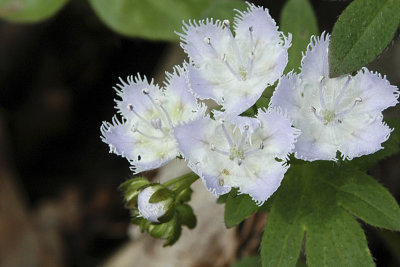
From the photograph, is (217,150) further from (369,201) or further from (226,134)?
(369,201)

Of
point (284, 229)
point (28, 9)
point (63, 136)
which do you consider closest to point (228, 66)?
point (284, 229)

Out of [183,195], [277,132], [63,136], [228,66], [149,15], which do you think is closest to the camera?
[277,132]

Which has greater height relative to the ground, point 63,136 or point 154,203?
point 154,203

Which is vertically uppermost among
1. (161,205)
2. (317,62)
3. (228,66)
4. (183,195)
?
(317,62)

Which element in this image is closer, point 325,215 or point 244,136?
point 244,136

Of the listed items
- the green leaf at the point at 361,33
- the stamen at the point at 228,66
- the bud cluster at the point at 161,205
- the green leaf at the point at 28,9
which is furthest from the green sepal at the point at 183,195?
the green leaf at the point at 28,9

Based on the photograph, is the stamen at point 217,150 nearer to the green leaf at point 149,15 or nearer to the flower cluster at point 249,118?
the flower cluster at point 249,118
